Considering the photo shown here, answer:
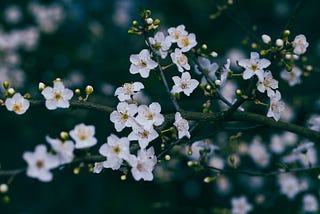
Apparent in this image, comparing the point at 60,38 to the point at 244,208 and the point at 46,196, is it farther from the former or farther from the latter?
the point at 244,208

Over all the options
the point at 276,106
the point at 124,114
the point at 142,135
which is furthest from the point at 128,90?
the point at 276,106

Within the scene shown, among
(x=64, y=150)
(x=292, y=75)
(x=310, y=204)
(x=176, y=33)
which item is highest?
(x=292, y=75)

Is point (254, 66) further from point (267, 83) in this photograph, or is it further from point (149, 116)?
point (149, 116)

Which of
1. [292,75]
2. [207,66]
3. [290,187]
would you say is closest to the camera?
[207,66]

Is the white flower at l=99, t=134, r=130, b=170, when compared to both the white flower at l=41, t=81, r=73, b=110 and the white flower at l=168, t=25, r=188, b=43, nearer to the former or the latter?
the white flower at l=41, t=81, r=73, b=110

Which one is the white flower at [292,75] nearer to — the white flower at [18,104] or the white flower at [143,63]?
the white flower at [143,63]

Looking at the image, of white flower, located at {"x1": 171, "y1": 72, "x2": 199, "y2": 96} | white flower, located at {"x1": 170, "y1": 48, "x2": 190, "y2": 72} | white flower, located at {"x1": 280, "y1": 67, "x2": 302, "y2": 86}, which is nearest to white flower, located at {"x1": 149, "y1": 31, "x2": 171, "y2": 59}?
white flower, located at {"x1": 170, "y1": 48, "x2": 190, "y2": 72}
